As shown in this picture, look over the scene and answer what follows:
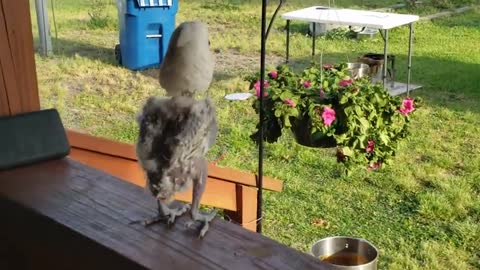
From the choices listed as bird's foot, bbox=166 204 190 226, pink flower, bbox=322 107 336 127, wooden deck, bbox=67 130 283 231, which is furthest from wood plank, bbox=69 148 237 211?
pink flower, bbox=322 107 336 127

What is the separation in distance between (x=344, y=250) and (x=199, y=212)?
1727mm

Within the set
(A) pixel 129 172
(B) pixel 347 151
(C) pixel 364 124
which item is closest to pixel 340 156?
(B) pixel 347 151

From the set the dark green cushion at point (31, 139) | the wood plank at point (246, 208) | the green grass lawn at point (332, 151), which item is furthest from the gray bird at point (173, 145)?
the green grass lawn at point (332, 151)

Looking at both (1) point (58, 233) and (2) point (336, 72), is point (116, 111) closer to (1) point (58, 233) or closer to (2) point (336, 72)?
(2) point (336, 72)

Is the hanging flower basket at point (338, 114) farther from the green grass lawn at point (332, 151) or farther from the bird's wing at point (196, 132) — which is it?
the bird's wing at point (196, 132)

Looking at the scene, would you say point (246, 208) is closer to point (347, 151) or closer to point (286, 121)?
point (286, 121)

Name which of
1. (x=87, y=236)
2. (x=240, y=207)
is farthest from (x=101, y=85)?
(x=87, y=236)

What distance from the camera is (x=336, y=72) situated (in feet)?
8.14

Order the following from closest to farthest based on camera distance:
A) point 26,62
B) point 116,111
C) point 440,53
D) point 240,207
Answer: point 26,62 < point 240,207 < point 116,111 < point 440,53

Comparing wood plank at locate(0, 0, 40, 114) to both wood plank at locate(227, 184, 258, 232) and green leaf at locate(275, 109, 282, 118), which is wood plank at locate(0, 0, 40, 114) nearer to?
wood plank at locate(227, 184, 258, 232)

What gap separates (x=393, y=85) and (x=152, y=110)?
171 inches

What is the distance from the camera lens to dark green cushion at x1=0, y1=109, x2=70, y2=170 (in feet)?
2.84

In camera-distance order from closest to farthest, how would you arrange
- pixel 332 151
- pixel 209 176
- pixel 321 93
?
pixel 209 176, pixel 321 93, pixel 332 151

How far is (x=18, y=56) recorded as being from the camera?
93 centimetres
